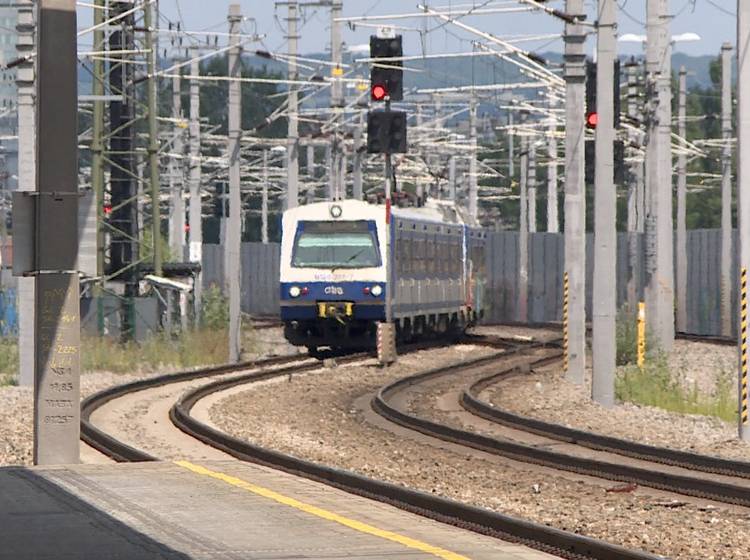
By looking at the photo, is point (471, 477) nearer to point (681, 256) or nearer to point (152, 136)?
point (152, 136)

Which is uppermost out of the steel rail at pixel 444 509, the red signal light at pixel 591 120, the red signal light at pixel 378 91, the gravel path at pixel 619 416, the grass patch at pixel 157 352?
the red signal light at pixel 378 91

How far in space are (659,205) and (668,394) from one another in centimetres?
1215

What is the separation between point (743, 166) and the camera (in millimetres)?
21672

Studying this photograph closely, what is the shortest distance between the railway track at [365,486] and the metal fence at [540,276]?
25.5 meters

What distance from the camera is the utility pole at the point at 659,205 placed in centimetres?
3919

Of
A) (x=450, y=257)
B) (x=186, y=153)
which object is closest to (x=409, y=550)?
(x=450, y=257)

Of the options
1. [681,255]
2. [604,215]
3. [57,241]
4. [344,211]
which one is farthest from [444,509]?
[681,255]

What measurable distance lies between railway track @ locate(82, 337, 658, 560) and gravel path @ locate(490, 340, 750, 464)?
486 cm

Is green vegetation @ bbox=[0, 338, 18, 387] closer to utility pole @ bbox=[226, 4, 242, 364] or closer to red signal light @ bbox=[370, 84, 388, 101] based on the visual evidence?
Result: utility pole @ bbox=[226, 4, 242, 364]

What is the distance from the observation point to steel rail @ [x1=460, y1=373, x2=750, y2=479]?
691 inches

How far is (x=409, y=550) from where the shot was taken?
1095 centimetres

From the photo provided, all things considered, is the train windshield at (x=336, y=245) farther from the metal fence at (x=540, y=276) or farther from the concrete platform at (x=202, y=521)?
the concrete platform at (x=202, y=521)

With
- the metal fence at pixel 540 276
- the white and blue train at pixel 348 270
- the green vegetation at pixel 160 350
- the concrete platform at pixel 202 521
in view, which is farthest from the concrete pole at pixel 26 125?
the metal fence at pixel 540 276

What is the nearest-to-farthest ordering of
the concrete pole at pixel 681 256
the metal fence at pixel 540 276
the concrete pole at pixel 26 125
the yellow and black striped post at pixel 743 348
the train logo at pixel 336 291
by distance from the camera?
the yellow and black striped post at pixel 743 348 → the concrete pole at pixel 26 125 → the train logo at pixel 336 291 → the concrete pole at pixel 681 256 → the metal fence at pixel 540 276
